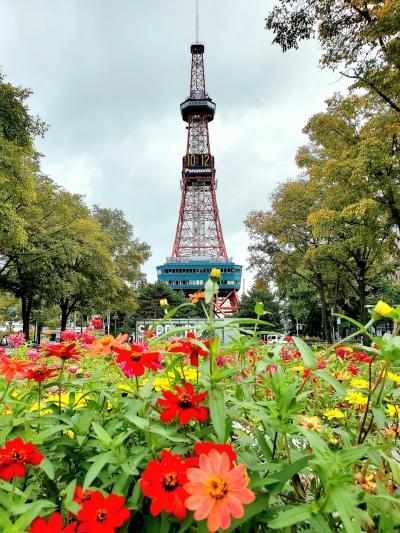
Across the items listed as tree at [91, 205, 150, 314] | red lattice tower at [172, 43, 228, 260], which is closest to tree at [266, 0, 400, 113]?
tree at [91, 205, 150, 314]

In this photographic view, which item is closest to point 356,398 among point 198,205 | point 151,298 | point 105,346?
point 105,346

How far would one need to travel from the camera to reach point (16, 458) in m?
0.85

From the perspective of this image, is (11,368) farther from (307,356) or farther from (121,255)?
(121,255)

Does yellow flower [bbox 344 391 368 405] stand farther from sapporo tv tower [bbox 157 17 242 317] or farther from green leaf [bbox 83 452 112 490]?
sapporo tv tower [bbox 157 17 242 317]

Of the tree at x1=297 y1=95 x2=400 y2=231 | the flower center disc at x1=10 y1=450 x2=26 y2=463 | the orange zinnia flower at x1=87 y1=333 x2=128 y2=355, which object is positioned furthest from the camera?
the tree at x1=297 y1=95 x2=400 y2=231

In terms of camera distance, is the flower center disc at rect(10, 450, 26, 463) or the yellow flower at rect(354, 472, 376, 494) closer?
the flower center disc at rect(10, 450, 26, 463)

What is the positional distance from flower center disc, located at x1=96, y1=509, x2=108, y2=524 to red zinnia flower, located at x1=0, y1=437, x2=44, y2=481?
211 mm

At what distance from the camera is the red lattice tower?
5850 cm

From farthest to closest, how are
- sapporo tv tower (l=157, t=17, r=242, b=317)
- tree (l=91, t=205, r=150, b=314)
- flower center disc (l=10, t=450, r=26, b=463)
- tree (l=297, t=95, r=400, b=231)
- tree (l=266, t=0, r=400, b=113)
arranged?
sapporo tv tower (l=157, t=17, r=242, b=317) < tree (l=91, t=205, r=150, b=314) < tree (l=297, t=95, r=400, b=231) < tree (l=266, t=0, r=400, b=113) < flower center disc (l=10, t=450, r=26, b=463)

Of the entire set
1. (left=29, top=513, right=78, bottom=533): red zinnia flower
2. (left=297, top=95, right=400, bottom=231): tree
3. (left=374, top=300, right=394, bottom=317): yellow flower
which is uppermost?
(left=297, top=95, right=400, bottom=231): tree

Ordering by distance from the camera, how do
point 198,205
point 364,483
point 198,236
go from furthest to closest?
point 198,205, point 198,236, point 364,483

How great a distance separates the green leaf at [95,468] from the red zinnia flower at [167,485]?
0.10m

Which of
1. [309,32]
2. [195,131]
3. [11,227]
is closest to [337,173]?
[309,32]

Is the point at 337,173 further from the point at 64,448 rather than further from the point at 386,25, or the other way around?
the point at 64,448
